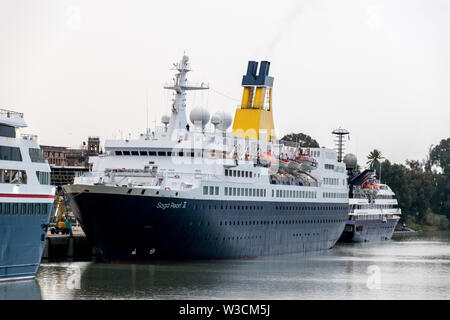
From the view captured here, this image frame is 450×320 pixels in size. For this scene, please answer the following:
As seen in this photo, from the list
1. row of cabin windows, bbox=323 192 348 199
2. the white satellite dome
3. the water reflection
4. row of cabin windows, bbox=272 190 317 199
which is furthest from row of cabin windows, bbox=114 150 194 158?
row of cabin windows, bbox=323 192 348 199

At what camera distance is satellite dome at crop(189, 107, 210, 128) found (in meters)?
73.3

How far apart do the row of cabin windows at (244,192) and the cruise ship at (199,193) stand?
0.10 meters

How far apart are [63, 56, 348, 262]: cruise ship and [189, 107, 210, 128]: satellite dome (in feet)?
0.26

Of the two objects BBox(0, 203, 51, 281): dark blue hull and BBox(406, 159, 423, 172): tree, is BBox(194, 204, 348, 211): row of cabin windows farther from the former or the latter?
BBox(406, 159, 423, 172): tree

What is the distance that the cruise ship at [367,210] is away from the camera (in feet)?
341

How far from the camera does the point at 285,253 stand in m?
78.1

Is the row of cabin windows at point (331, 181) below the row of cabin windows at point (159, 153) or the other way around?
below

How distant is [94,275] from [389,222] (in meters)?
64.0

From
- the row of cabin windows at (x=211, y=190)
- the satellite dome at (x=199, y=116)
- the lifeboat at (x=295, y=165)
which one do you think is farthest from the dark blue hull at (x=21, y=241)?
the lifeboat at (x=295, y=165)

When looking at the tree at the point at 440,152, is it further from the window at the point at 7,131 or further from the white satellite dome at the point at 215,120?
the window at the point at 7,131

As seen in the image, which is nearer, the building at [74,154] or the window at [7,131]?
the window at [7,131]

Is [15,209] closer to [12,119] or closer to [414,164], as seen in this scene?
[12,119]

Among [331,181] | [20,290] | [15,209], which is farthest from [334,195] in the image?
[20,290]

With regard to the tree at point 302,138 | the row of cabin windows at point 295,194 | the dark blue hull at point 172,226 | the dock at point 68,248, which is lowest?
the dock at point 68,248
